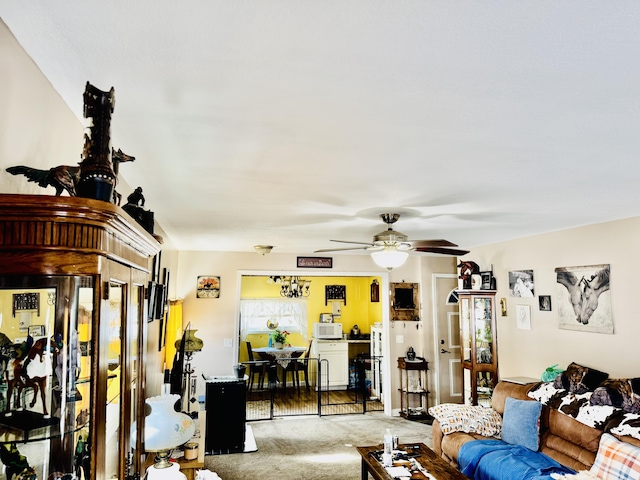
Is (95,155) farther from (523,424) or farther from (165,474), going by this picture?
(523,424)

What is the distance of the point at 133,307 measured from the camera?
4.95 feet

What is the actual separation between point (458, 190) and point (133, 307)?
2338 mm

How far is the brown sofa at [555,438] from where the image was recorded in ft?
11.8

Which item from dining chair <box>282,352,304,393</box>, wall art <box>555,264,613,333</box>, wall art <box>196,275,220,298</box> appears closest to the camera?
wall art <box>555,264,613,333</box>

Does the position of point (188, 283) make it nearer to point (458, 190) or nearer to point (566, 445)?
point (458, 190)

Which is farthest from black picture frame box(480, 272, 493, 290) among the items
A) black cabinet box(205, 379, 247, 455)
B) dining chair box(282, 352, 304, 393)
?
dining chair box(282, 352, 304, 393)

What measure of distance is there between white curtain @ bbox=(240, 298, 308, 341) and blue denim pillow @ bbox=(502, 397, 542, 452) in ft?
18.7

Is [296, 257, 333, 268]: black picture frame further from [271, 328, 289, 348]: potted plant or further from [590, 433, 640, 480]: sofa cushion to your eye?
[590, 433, 640, 480]: sofa cushion

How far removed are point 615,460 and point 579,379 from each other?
1075 mm

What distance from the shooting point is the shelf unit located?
6.86 meters

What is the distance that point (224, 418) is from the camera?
5277 millimetres

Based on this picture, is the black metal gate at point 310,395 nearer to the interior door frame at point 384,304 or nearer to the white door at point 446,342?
the interior door frame at point 384,304

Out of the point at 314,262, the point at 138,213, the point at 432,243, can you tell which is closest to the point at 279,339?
the point at 314,262

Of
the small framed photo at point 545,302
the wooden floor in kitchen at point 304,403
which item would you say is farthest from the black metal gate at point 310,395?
the small framed photo at point 545,302
